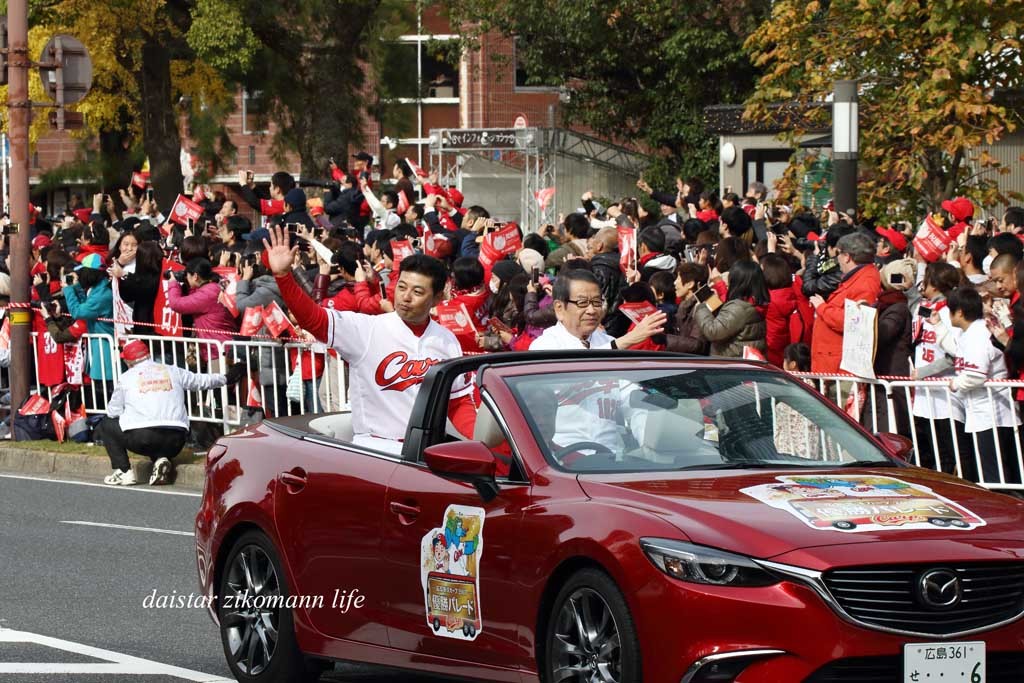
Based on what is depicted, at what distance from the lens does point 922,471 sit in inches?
262

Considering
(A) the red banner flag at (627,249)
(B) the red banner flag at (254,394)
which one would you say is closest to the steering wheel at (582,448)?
(A) the red banner flag at (627,249)

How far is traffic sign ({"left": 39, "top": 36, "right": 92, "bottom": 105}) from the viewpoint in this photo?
59.2ft

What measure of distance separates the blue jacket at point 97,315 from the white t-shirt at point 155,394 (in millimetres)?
1924

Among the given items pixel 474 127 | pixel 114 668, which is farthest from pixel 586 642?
pixel 474 127

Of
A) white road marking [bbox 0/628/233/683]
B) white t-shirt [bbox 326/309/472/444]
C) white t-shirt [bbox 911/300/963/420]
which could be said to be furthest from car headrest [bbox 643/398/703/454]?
white t-shirt [bbox 911/300/963/420]

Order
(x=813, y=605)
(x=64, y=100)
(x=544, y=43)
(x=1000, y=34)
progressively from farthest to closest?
(x=544, y=43), (x=1000, y=34), (x=64, y=100), (x=813, y=605)

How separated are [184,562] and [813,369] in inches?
181

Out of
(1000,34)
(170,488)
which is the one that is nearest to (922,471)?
(170,488)

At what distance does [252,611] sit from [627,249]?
763cm

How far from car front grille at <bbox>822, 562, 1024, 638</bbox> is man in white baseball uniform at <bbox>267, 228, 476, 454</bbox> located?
2.67m

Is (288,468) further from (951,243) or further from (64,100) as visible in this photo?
(64,100)

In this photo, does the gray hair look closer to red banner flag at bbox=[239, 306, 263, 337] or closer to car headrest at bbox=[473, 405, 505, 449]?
red banner flag at bbox=[239, 306, 263, 337]

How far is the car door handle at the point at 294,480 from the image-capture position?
750 cm

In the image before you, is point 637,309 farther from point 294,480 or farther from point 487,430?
point 487,430
